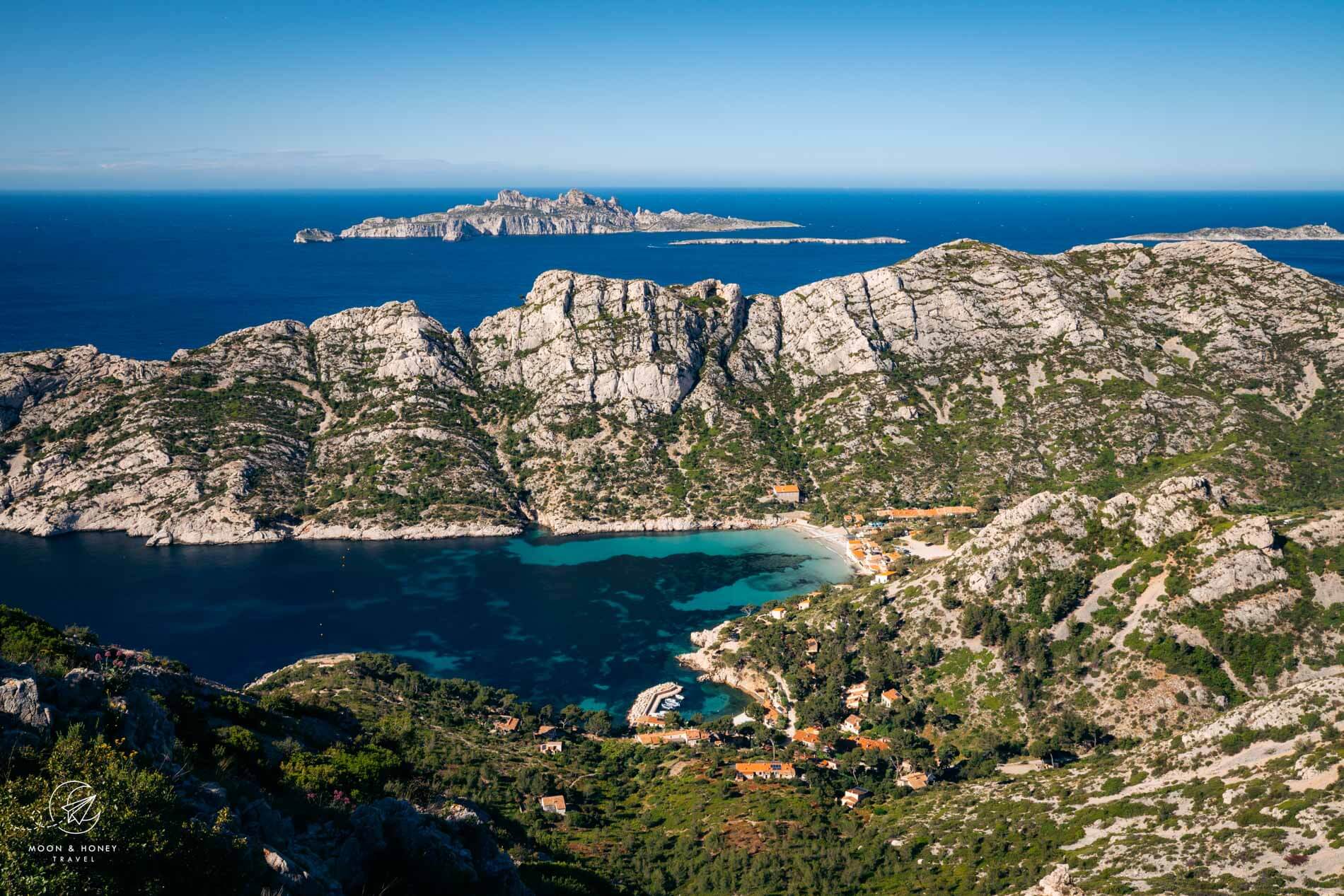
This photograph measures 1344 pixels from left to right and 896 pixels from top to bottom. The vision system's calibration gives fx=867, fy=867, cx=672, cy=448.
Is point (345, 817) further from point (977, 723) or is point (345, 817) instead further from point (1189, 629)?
point (1189, 629)

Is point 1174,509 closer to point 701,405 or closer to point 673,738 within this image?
point 673,738

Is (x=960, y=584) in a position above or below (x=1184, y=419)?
below

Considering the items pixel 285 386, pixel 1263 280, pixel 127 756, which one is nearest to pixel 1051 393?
pixel 1263 280

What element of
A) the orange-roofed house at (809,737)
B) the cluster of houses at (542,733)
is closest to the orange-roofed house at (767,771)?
the orange-roofed house at (809,737)

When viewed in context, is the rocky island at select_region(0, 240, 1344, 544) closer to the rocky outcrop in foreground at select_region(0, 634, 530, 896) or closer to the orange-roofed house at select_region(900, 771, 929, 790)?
the orange-roofed house at select_region(900, 771, 929, 790)

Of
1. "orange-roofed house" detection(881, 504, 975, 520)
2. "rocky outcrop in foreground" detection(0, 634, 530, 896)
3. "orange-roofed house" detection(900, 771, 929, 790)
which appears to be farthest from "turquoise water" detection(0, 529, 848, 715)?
"rocky outcrop in foreground" detection(0, 634, 530, 896)

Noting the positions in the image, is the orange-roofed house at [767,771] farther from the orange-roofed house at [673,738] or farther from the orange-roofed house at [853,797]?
the orange-roofed house at [673,738]
